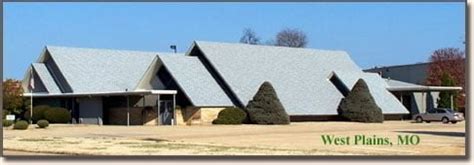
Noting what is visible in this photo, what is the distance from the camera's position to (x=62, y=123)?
5394 centimetres

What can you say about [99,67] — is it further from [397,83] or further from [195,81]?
[397,83]

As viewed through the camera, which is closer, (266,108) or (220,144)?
(220,144)

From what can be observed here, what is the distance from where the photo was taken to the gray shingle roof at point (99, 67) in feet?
189

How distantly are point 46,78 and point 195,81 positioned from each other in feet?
43.2

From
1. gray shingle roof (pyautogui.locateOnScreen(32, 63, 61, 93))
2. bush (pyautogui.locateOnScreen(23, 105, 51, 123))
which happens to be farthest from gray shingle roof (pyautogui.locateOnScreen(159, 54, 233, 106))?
gray shingle roof (pyautogui.locateOnScreen(32, 63, 61, 93))

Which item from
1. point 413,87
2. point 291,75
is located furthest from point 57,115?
point 413,87

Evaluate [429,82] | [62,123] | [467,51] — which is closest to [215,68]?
[62,123]

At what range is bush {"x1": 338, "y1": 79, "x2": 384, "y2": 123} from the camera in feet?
177

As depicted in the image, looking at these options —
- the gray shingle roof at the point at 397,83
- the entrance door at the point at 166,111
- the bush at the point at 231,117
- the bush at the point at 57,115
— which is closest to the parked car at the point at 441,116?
the gray shingle roof at the point at 397,83

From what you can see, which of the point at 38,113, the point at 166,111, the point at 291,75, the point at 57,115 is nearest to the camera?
the point at 166,111

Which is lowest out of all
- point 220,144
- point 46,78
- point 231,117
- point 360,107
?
point 220,144

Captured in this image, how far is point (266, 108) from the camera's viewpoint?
50.7 m

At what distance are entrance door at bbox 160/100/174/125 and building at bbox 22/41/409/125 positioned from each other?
0.21ft

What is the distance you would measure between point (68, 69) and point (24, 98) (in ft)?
12.3
